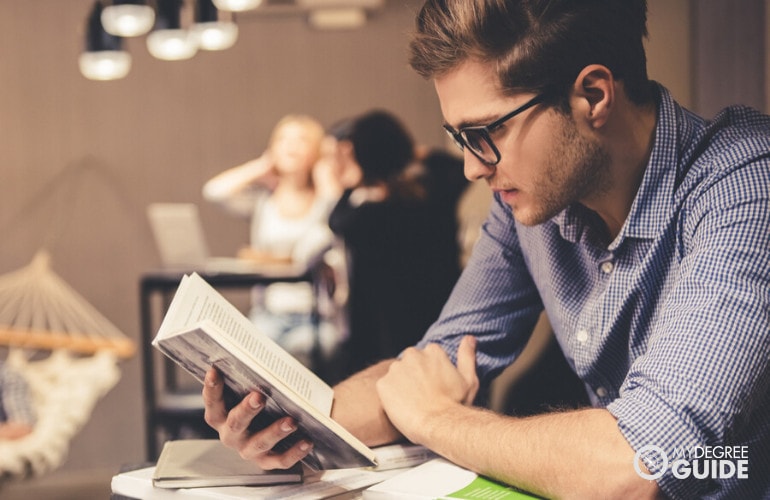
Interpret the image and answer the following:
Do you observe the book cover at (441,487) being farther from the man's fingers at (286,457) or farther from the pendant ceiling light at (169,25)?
the pendant ceiling light at (169,25)

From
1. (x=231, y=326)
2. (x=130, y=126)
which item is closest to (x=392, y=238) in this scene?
(x=231, y=326)

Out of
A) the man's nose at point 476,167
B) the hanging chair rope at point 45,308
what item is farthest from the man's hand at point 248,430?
the hanging chair rope at point 45,308

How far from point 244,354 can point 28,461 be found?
259 cm

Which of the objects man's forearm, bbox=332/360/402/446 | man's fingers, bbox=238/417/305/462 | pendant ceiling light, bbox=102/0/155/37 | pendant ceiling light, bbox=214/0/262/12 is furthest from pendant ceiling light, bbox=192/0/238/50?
man's fingers, bbox=238/417/305/462

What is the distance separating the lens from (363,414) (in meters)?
1.27

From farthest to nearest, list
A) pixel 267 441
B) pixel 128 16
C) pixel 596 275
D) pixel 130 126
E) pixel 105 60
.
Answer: pixel 130 126, pixel 105 60, pixel 128 16, pixel 596 275, pixel 267 441

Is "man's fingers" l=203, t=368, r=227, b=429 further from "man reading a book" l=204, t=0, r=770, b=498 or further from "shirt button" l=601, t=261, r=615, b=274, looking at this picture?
"shirt button" l=601, t=261, r=615, b=274

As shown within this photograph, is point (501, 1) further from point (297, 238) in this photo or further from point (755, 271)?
point (297, 238)

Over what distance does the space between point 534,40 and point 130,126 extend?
14.7ft

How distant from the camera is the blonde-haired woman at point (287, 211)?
164 inches

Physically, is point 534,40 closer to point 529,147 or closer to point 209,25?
point 529,147

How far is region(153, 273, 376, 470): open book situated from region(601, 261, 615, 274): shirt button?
429 millimetres

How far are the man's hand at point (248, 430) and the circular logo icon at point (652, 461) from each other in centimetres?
37

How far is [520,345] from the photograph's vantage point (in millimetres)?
1467
